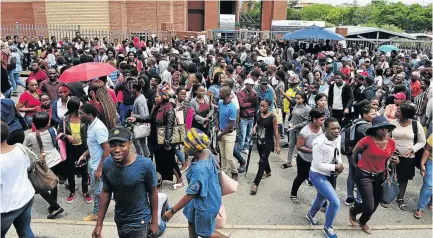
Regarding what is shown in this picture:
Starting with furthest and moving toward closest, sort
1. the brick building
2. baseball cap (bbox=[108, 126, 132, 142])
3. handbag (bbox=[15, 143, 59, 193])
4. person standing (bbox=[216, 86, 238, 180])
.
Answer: the brick building < person standing (bbox=[216, 86, 238, 180]) < handbag (bbox=[15, 143, 59, 193]) < baseball cap (bbox=[108, 126, 132, 142])

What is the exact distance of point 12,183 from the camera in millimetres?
3547

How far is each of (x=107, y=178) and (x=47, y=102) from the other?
3525mm

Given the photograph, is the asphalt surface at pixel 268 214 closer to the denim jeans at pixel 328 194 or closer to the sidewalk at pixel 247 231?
the sidewalk at pixel 247 231

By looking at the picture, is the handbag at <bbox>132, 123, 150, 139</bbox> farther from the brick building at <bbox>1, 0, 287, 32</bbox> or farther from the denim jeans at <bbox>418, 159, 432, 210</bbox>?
the brick building at <bbox>1, 0, 287, 32</bbox>

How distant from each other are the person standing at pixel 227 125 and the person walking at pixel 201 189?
2550 mm

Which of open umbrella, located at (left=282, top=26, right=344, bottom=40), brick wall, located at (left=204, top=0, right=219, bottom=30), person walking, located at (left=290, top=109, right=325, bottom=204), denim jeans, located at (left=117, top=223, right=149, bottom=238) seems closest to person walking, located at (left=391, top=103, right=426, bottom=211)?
person walking, located at (left=290, top=109, right=325, bottom=204)

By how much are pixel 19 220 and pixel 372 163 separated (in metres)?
4.09

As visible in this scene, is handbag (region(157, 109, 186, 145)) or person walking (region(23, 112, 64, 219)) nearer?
person walking (region(23, 112, 64, 219))

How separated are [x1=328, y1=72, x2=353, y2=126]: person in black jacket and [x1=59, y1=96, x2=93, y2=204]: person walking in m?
5.46

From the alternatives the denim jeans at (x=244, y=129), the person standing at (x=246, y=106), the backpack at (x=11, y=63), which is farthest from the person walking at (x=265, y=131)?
the backpack at (x=11, y=63)

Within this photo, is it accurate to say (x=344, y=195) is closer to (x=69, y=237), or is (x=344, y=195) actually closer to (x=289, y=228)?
(x=289, y=228)

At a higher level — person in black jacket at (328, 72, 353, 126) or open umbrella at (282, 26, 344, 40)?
open umbrella at (282, 26, 344, 40)

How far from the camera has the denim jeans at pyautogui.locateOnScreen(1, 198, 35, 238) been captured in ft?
11.8

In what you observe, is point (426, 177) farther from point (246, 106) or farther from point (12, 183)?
point (12, 183)
